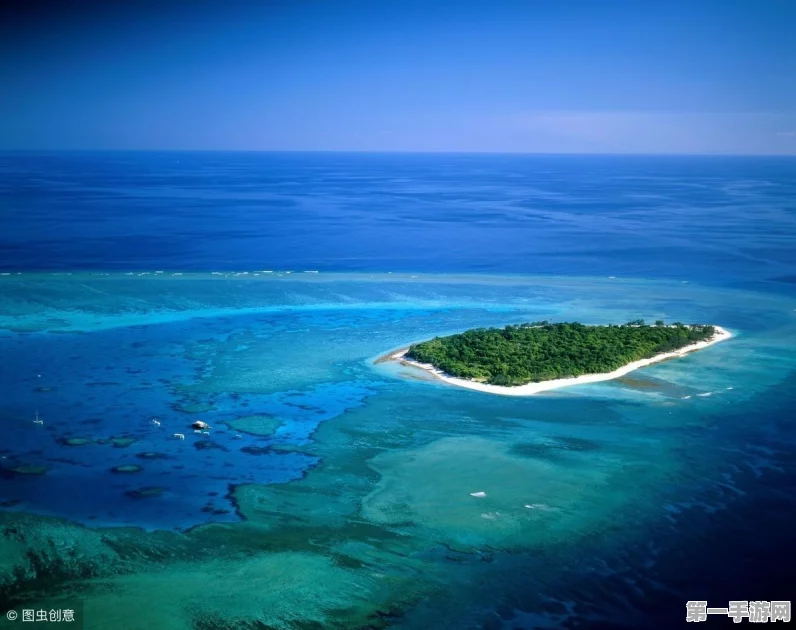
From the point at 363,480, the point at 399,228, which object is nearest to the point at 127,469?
the point at 363,480

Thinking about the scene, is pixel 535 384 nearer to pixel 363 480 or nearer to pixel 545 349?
pixel 545 349

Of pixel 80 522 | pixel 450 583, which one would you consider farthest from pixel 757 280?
pixel 80 522

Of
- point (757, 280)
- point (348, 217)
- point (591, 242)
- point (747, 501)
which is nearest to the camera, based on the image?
point (747, 501)

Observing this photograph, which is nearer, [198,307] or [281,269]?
[198,307]

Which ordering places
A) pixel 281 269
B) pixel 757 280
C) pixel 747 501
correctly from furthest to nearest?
pixel 281 269 → pixel 757 280 → pixel 747 501

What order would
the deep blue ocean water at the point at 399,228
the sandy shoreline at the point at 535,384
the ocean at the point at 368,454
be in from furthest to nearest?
the deep blue ocean water at the point at 399,228 → the sandy shoreline at the point at 535,384 → the ocean at the point at 368,454

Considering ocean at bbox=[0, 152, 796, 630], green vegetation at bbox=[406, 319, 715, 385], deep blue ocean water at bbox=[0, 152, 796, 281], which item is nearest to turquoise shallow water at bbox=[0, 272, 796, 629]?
ocean at bbox=[0, 152, 796, 630]

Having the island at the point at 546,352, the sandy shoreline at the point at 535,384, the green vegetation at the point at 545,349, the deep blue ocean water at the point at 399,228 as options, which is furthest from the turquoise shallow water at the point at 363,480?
the deep blue ocean water at the point at 399,228

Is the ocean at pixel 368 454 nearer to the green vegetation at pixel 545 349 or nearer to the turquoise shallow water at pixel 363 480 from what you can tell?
the turquoise shallow water at pixel 363 480

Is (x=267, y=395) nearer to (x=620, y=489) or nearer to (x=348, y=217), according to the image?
(x=620, y=489)
